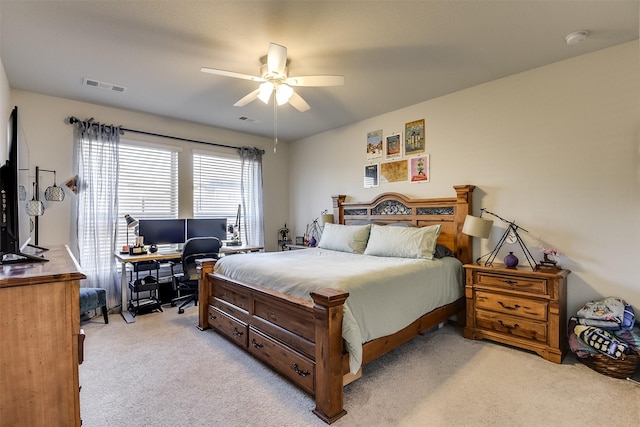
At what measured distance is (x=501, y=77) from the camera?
126 inches

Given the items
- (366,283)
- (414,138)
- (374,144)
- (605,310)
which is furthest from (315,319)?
(374,144)

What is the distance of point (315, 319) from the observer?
6.23 ft

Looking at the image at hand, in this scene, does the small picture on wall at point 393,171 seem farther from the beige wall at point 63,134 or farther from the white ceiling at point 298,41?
the beige wall at point 63,134

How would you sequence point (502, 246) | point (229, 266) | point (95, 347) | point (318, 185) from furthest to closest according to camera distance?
point (318, 185)
point (502, 246)
point (229, 266)
point (95, 347)

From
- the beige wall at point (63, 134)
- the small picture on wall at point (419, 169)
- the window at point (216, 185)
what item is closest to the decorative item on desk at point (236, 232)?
the window at point (216, 185)

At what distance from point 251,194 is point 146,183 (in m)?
1.62

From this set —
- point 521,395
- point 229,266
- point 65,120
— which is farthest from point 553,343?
point 65,120

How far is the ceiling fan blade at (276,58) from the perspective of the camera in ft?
7.29

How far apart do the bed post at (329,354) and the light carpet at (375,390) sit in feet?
0.29

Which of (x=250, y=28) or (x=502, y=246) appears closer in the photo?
(x=250, y=28)

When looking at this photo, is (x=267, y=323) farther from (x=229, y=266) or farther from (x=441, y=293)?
(x=441, y=293)

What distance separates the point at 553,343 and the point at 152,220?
4650mm

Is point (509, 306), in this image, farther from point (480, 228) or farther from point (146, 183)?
point (146, 183)

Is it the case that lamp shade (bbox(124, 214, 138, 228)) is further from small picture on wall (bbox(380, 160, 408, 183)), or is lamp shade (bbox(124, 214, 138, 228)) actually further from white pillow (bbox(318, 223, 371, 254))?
small picture on wall (bbox(380, 160, 408, 183))
